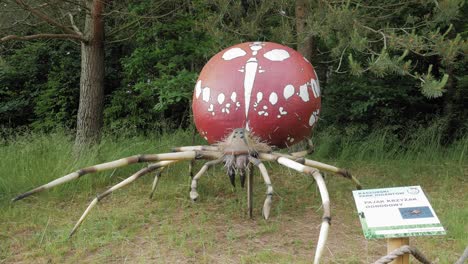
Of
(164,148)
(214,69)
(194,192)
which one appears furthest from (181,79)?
(194,192)

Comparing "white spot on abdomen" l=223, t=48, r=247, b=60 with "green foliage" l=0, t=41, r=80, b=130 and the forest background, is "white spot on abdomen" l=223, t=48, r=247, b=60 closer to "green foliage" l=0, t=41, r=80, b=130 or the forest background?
the forest background

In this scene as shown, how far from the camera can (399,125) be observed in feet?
27.1

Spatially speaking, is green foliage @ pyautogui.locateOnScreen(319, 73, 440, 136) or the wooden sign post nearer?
the wooden sign post

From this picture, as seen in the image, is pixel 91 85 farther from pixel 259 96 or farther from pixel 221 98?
pixel 259 96

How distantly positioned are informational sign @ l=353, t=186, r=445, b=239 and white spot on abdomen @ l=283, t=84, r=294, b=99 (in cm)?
118

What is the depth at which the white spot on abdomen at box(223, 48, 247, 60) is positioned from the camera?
145 inches

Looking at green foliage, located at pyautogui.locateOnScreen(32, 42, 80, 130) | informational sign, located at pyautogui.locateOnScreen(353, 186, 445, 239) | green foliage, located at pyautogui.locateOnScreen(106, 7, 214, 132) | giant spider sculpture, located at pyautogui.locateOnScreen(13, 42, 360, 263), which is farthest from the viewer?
green foliage, located at pyautogui.locateOnScreen(32, 42, 80, 130)

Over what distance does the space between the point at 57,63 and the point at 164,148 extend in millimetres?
5504

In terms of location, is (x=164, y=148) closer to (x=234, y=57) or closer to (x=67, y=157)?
(x=67, y=157)

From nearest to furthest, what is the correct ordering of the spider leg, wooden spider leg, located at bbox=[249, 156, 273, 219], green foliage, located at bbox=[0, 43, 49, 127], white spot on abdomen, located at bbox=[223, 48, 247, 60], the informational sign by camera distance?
the informational sign, wooden spider leg, located at bbox=[249, 156, 273, 219], white spot on abdomen, located at bbox=[223, 48, 247, 60], the spider leg, green foliage, located at bbox=[0, 43, 49, 127]

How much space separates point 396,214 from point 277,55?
5.66ft

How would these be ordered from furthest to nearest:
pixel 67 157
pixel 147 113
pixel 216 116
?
pixel 147 113
pixel 67 157
pixel 216 116

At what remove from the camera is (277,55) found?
12.1ft

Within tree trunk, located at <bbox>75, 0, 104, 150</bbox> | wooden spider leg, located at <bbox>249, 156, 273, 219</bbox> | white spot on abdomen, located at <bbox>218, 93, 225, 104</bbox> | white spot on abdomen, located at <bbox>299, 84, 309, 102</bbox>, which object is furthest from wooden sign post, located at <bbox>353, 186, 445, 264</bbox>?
tree trunk, located at <bbox>75, 0, 104, 150</bbox>
